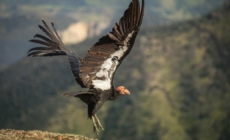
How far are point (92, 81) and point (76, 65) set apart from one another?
205cm

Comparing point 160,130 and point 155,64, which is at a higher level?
point 155,64

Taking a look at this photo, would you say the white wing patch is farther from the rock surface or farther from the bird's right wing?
the rock surface

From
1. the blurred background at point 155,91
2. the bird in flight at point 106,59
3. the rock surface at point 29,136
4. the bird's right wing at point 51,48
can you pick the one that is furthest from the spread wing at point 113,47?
the blurred background at point 155,91

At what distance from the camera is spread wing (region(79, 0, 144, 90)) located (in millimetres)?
14984

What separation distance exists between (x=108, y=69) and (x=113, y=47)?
112cm

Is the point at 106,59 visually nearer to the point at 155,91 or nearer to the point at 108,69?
the point at 108,69

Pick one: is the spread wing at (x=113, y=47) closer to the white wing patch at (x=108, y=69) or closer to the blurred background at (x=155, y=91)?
the white wing patch at (x=108, y=69)

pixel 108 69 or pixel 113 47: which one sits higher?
pixel 113 47

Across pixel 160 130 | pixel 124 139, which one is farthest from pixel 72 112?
pixel 160 130

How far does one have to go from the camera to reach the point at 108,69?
1605 cm

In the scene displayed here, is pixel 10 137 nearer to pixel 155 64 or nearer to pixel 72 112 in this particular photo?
pixel 72 112

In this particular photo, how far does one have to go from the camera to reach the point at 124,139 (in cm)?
10838

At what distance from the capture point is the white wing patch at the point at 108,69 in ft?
50.5

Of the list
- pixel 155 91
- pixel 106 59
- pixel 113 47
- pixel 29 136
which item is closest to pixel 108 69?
pixel 106 59
